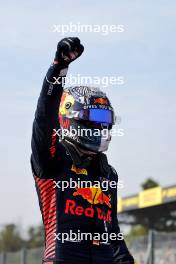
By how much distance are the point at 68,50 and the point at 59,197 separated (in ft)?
3.18

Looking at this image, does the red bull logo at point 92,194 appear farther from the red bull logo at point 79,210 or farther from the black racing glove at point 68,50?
the black racing glove at point 68,50

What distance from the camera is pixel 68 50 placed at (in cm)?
489

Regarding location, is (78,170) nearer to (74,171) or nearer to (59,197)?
(74,171)

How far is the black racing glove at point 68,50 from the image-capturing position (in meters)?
4.88

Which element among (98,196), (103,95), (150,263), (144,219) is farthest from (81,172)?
(144,219)

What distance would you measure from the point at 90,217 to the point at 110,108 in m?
0.73

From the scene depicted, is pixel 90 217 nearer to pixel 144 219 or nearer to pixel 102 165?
pixel 102 165

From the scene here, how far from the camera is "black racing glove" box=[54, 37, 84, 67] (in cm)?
488

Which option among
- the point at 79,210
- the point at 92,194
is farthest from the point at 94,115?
the point at 79,210

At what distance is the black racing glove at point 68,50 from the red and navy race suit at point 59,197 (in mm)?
88

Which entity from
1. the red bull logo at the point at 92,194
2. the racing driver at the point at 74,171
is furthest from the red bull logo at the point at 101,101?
the red bull logo at the point at 92,194

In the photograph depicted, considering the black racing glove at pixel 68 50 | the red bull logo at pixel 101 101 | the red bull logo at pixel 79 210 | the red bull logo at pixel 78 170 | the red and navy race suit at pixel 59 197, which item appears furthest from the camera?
the red bull logo at pixel 101 101

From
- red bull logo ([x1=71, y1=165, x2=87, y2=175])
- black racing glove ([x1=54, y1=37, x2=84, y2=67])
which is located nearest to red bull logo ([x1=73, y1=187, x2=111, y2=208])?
red bull logo ([x1=71, y1=165, x2=87, y2=175])

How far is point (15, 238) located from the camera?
47188mm
